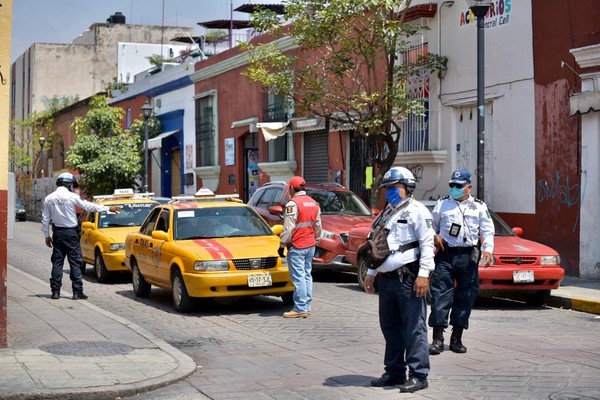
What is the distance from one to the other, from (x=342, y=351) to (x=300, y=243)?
2746mm

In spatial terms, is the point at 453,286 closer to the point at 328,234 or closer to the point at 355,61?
the point at 328,234

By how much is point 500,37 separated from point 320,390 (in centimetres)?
1294

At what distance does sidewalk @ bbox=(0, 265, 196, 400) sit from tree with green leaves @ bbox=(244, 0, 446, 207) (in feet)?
29.2

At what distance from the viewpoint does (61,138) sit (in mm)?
59406

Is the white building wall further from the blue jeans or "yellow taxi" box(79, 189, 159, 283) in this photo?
the blue jeans

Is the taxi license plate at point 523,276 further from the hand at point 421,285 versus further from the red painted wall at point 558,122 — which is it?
the hand at point 421,285

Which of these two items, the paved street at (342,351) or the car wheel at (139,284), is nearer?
the paved street at (342,351)

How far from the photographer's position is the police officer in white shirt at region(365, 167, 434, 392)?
7.88 metres

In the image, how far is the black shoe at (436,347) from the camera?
9867 millimetres

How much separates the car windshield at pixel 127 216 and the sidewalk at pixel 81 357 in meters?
5.79

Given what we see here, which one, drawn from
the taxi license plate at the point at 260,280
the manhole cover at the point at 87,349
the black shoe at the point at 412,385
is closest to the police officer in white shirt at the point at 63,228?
the taxi license plate at the point at 260,280

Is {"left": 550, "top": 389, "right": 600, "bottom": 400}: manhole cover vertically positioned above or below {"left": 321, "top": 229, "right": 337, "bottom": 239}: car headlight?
below

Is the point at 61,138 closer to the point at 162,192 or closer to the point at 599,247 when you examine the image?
the point at 162,192

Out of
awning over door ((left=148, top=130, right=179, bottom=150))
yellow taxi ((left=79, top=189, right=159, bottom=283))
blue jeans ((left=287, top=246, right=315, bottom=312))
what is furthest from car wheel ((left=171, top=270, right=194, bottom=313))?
awning over door ((left=148, top=130, right=179, bottom=150))
